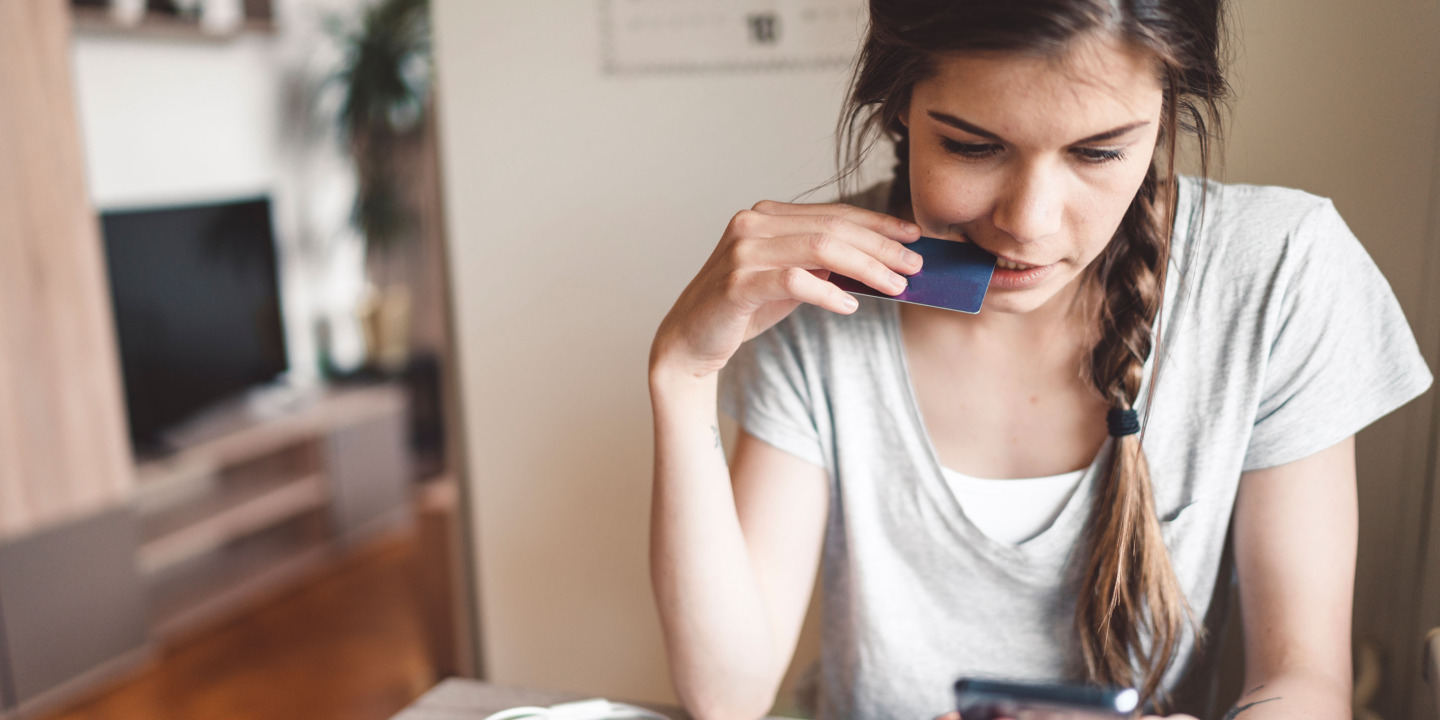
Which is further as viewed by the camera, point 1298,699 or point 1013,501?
point 1013,501

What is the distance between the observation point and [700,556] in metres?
0.83

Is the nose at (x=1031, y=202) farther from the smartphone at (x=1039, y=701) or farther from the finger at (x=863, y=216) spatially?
the smartphone at (x=1039, y=701)

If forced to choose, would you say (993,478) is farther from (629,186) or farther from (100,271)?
(100,271)

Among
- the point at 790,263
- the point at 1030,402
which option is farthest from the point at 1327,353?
the point at 790,263

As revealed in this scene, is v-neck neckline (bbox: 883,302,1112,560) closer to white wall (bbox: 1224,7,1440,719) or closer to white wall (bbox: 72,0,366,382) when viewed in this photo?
white wall (bbox: 1224,7,1440,719)

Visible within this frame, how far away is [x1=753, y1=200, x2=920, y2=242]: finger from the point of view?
0.75 m

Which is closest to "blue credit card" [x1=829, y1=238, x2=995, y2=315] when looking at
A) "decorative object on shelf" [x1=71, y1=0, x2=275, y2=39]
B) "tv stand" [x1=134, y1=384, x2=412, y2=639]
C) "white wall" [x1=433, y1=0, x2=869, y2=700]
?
"white wall" [x1=433, y1=0, x2=869, y2=700]

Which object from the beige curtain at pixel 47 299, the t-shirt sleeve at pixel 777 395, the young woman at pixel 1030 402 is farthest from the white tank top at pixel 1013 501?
the beige curtain at pixel 47 299

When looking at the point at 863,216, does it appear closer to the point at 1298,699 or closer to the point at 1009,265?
the point at 1009,265

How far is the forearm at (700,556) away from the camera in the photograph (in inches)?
32.4

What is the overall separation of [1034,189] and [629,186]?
2.16 feet

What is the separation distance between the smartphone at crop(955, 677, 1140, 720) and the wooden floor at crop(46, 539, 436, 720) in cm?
189

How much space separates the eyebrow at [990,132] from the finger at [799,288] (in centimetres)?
15

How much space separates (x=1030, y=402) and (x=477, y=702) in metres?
0.58
